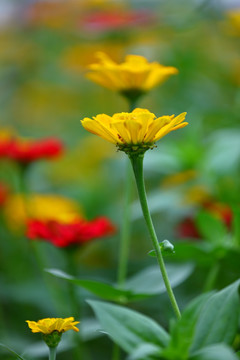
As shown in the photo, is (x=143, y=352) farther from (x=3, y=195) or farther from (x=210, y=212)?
Result: (x=3, y=195)

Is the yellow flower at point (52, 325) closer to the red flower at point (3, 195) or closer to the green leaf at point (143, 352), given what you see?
the green leaf at point (143, 352)

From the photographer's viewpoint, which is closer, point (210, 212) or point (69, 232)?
point (69, 232)

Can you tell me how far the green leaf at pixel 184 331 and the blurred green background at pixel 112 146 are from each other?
169 mm

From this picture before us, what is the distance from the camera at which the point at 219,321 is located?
14.1 inches

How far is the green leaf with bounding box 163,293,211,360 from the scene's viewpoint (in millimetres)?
345

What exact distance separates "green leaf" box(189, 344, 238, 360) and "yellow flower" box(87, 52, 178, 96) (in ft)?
1.03

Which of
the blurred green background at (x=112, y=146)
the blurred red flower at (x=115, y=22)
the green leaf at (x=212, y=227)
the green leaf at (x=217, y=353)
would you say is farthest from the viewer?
the blurred red flower at (x=115, y=22)

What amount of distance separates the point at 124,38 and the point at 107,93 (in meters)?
0.26

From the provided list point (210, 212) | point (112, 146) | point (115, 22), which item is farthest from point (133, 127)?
point (112, 146)

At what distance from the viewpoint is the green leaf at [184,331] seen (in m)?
0.34

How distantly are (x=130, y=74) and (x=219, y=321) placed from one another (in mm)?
307

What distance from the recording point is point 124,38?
4.46ft

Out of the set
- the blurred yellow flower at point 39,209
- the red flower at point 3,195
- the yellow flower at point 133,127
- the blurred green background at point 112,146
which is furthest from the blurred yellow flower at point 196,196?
the yellow flower at point 133,127

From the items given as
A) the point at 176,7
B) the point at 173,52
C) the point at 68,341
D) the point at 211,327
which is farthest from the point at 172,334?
the point at 176,7
